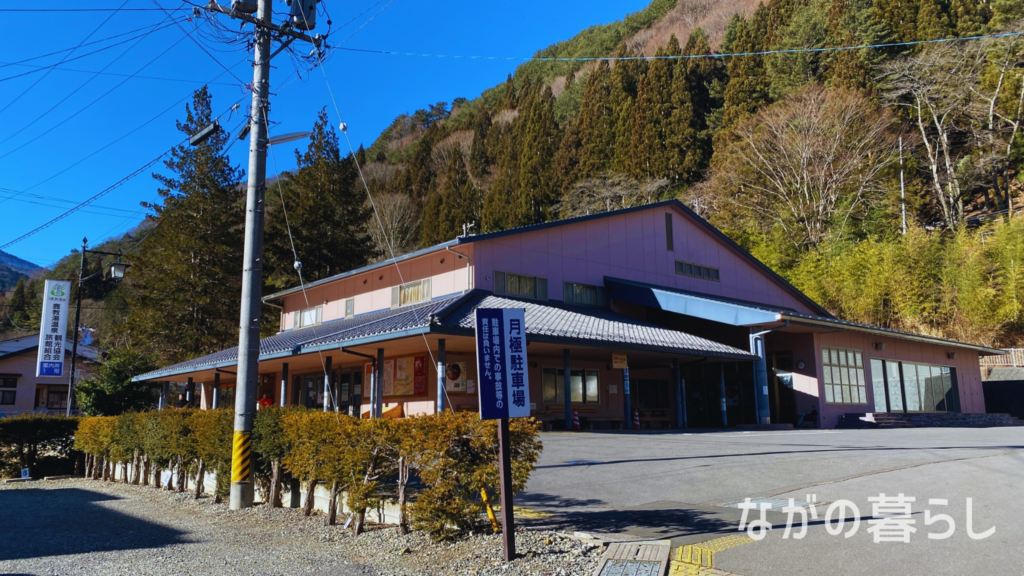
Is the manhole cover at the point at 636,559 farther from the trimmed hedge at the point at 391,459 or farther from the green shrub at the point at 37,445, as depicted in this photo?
the green shrub at the point at 37,445

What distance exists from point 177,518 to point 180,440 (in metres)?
2.19

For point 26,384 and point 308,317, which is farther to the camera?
point 26,384

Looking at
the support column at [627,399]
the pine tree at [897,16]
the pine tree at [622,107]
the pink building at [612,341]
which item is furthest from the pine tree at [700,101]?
the support column at [627,399]

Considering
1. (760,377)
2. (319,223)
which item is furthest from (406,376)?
(319,223)

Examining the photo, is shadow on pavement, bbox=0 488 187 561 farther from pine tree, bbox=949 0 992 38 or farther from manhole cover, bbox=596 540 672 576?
pine tree, bbox=949 0 992 38

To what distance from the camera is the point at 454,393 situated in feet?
57.1

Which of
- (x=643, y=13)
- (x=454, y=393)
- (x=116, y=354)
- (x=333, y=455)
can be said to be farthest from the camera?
(x=643, y=13)

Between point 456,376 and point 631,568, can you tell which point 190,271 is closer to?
point 456,376

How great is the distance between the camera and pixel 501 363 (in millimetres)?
5520

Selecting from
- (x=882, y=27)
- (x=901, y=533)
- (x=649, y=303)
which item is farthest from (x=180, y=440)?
(x=882, y=27)

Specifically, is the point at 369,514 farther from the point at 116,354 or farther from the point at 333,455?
the point at 116,354

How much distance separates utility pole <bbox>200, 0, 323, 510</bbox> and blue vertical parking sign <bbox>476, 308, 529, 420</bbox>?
4.70m

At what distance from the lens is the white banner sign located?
86.5 feet

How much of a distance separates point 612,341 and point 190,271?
23.1 m
